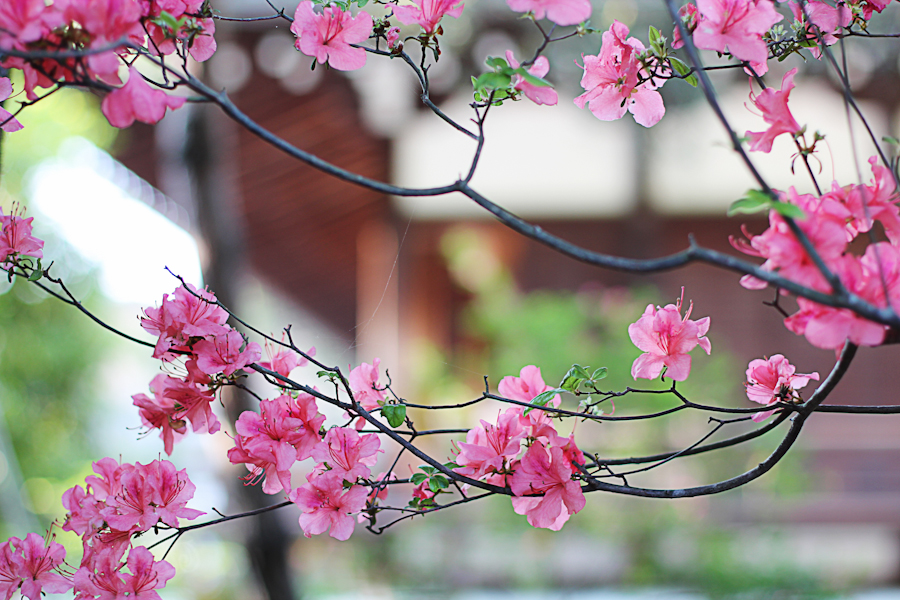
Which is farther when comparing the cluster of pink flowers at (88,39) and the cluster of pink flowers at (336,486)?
the cluster of pink flowers at (336,486)

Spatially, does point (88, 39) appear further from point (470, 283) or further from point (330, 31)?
point (470, 283)

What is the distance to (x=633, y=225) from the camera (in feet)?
10.1

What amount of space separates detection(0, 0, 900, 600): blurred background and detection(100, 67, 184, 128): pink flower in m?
1.49

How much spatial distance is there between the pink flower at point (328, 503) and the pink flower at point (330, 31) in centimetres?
28

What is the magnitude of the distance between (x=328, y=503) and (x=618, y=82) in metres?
0.35

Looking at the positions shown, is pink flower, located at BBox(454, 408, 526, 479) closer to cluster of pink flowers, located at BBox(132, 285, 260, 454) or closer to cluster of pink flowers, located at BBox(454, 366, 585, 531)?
cluster of pink flowers, located at BBox(454, 366, 585, 531)

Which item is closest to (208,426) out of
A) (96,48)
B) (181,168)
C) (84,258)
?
(96,48)

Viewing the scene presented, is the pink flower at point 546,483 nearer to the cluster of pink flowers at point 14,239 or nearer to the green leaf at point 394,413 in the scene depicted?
the green leaf at point 394,413

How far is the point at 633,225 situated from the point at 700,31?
2.76 meters

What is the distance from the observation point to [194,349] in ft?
1.51

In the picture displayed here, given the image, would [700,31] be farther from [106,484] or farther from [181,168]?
[181,168]

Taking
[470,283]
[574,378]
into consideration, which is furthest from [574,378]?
[470,283]

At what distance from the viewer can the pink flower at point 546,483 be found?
0.44 m

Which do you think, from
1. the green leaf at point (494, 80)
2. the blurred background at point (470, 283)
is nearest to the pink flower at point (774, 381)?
the green leaf at point (494, 80)
